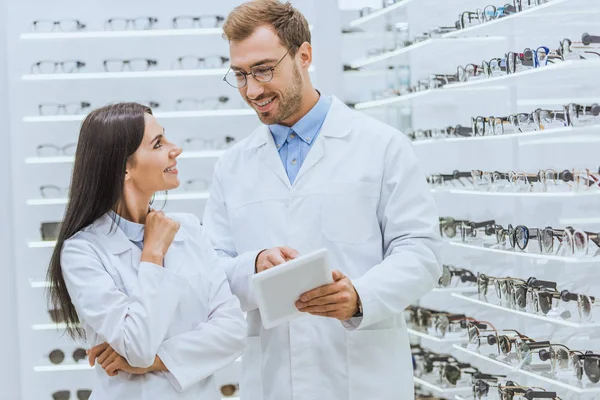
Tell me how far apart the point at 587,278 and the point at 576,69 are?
2.78 ft

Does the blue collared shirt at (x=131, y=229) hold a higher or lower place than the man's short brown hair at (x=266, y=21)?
lower

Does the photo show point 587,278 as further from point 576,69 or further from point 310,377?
point 310,377

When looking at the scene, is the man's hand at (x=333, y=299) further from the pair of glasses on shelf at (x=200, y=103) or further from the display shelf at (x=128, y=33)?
the display shelf at (x=128, y=33)

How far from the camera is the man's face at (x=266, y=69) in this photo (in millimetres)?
2893

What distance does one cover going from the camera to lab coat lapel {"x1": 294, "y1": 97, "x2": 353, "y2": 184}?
9.77ft

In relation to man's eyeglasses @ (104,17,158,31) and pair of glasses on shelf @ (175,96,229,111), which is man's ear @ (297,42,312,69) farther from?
man's eyeglasses @ (104,17,158,31)

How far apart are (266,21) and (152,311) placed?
3.41 feet

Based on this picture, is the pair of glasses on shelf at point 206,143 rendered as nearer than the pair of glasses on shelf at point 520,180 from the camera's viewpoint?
No

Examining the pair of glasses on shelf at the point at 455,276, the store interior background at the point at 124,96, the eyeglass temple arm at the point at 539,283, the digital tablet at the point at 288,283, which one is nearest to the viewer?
→ the digital tablet at the point at 288,283

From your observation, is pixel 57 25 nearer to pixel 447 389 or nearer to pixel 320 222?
pixel 447 389

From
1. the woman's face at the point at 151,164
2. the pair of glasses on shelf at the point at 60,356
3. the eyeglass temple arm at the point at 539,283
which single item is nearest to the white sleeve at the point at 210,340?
the woman's face at the point at 151,164

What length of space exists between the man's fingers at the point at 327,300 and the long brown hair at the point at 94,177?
0.62 metres

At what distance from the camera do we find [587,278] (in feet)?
12.2

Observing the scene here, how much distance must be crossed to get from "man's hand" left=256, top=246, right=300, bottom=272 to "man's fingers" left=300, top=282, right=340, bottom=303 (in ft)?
0.51
